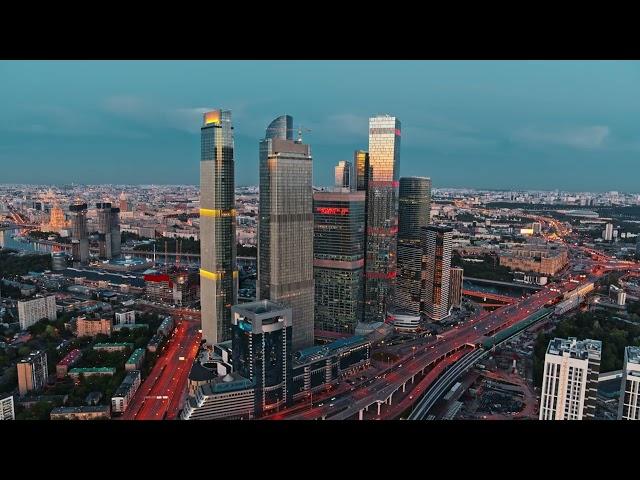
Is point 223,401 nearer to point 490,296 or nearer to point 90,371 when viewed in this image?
point 90,371

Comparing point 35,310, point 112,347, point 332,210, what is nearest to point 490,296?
point 332,210

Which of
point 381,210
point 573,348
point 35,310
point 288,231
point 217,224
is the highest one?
point 381,210

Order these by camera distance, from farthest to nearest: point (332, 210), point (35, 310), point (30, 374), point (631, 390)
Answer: point (332, 210) → point (35, 310) → point (30, 374) → point (631, 390)

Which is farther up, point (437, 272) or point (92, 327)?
point (437, 272)

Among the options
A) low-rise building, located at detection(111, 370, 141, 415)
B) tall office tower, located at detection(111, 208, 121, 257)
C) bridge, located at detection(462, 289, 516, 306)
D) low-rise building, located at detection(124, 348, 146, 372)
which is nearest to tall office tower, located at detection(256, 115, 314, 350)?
low-rise building, located at detection(124, 348, 146, 372)

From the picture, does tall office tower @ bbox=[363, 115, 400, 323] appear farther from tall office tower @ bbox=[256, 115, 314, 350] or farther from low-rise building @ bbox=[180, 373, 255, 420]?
low-rise building @ bbox=[180, 373, 255, 420]
